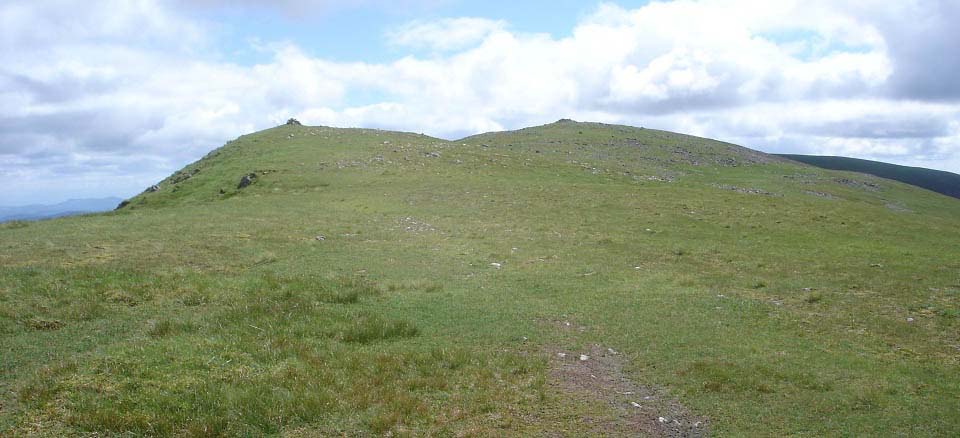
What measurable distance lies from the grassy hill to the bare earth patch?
63 mm

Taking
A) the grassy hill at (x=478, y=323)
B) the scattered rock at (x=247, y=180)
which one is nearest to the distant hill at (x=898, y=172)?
the grassy hill at (x=478, y=323)

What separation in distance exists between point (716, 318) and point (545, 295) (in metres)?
5.65

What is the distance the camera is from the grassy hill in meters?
10.3

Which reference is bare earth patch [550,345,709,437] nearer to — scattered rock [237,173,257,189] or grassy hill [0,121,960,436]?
grassy hill [0,121,960,436]

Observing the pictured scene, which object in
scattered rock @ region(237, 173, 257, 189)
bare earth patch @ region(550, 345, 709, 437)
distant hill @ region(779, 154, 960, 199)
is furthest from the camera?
distant hill @ region(779, 154, 960, 199)

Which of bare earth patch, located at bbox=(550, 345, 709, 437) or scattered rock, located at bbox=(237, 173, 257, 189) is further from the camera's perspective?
scattered rock, located at bbox=(237, 173, 257, 189)

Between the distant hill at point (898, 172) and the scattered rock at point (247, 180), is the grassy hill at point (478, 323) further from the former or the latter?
the distant hill at point (898, 172)

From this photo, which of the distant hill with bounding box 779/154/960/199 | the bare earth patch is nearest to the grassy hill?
the bare earth patch

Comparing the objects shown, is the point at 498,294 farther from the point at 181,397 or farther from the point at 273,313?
the point at 181,397

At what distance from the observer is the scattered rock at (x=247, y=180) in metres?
48.1

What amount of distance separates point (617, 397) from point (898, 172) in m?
231

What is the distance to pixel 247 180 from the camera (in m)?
48.6

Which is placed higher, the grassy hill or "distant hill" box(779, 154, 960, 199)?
"distant hill" box(779, 154, 960, 199)

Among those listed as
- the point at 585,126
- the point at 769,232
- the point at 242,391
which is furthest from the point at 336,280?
the point at 585,126
